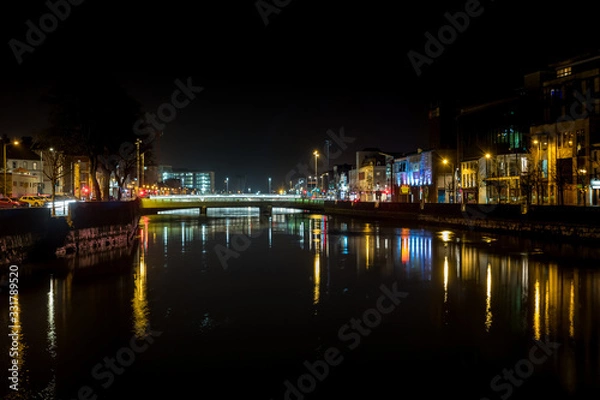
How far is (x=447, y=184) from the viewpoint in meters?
100

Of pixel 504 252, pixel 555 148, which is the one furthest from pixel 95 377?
pixel 555 148

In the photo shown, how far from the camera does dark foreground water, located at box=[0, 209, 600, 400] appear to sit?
12.3 meters

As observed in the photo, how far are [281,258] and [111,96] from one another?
26.2 meters

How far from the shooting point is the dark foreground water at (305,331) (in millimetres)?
12297

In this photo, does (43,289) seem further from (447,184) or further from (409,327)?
(447,184)

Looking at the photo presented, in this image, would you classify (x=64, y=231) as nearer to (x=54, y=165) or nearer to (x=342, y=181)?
(x=54, y=165)
